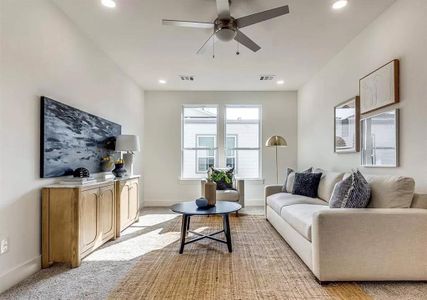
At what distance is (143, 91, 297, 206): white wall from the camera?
6.14m

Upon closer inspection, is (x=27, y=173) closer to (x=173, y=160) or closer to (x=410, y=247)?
(x=410, y=247)

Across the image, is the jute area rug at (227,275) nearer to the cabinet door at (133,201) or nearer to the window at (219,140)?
the cabinet door at (133,201)

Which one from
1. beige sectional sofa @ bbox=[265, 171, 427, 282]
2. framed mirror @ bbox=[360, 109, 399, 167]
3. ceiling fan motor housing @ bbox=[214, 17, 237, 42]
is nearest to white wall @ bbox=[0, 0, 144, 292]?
ceiling fan motor housing @ bbox=[214, 17, 237, 42]

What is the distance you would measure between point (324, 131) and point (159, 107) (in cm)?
366

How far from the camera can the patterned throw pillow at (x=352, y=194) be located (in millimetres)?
2400

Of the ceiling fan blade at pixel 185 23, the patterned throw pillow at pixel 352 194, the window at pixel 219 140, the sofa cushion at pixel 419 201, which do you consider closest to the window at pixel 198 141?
the window at pixel 219 140

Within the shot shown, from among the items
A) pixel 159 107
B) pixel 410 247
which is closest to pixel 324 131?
pixel 410 247

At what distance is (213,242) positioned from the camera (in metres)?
3.42

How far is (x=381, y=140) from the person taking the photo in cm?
300

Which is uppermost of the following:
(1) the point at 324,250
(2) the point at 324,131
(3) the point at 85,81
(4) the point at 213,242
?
(3) the point at 85,81

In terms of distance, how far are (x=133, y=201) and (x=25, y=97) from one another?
7.76 ft

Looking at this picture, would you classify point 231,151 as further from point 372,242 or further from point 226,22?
point 372,242

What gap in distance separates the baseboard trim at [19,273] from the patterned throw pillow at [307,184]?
3.42 meters

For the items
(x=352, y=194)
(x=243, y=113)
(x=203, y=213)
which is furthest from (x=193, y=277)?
(x=243, y=113)
